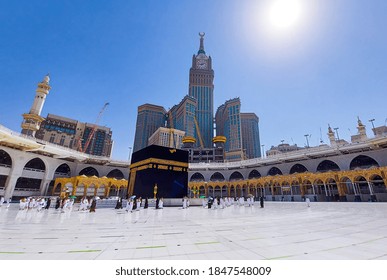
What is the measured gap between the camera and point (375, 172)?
2309 centimetres

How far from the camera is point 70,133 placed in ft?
285

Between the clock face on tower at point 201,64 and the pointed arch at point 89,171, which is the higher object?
the clock face on tower at point 201,64

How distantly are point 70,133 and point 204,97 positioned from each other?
75.9 metres

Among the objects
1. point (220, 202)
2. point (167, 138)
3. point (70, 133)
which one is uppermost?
point (70, 133)

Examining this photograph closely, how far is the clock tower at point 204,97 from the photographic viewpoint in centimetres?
11012

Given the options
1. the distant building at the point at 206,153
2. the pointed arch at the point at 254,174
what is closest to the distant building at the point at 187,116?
the distant building at the point at 206,153

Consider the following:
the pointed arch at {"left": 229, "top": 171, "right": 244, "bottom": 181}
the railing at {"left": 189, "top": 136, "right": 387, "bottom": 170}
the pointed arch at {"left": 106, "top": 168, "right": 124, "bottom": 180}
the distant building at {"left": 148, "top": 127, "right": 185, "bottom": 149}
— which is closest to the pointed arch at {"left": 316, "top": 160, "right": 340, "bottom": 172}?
the railing at {"left": 189, "top": 136, "right": 387, "bottom": 170}

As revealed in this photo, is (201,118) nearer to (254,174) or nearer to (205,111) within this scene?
(205,111)

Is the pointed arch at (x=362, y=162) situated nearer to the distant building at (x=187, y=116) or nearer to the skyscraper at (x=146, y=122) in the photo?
the distant building at (x=187, y=116)

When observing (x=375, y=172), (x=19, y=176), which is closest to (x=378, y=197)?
(x=375, y=172)

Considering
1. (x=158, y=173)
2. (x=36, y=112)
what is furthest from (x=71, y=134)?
(x=158, y=173)

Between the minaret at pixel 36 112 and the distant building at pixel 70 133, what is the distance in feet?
123
